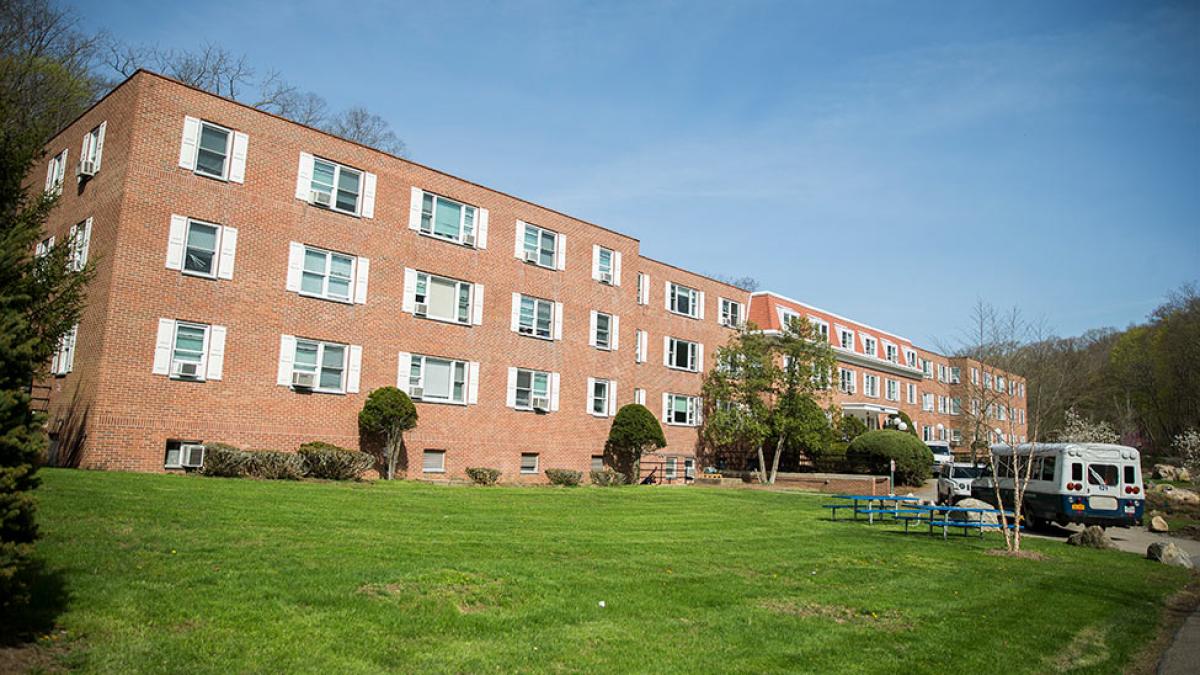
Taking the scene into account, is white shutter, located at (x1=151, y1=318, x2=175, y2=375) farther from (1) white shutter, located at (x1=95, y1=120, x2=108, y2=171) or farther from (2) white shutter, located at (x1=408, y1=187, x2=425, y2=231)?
(2) white shutter, located at (x1=408, y1=187, x2=425, y2=231)

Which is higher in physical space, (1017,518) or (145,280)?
(145,280)

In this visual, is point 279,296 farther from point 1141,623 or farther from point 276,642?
point 1141,623

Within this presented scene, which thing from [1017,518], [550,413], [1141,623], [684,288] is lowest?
[1141,623]

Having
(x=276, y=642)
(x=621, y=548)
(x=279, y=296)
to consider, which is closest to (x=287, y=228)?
(x=279, y=296)

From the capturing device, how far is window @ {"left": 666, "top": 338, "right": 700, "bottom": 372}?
122 feet

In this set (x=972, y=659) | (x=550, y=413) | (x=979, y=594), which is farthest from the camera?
(x=550, y=413)

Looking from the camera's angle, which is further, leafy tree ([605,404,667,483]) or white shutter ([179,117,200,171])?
leafy tree ([605,404,667,483])

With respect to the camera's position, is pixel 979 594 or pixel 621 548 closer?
pixel 979 594

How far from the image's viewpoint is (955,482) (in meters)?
30.3

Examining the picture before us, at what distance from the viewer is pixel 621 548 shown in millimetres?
11844

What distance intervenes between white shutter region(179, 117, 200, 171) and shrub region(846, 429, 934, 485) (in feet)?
95.1

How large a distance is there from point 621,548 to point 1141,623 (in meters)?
6.85

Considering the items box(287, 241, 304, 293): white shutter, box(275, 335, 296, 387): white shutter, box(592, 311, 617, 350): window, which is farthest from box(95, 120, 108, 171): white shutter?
box(592, 311, 617, 350): window

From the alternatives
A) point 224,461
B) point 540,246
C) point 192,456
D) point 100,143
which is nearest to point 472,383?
point 540,246
